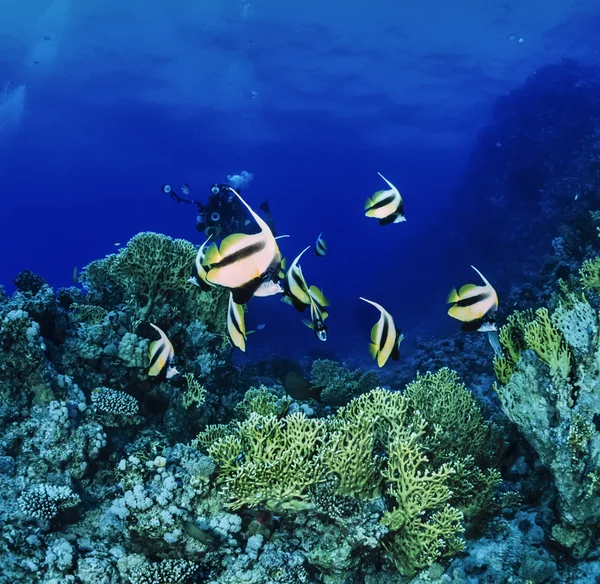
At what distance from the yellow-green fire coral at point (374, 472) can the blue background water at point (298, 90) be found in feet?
49.4

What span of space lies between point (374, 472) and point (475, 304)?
1.56m

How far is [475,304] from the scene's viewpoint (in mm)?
3318

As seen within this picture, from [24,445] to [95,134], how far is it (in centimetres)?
5973

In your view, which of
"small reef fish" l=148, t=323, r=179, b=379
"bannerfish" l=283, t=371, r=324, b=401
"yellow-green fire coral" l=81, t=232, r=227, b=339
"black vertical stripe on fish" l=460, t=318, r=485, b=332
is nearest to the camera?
"black vertical stripe on fish" l=460, t=318, r=485, b=332

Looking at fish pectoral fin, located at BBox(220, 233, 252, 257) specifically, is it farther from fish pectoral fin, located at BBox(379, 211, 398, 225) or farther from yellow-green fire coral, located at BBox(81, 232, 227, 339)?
yellow-green fire coral, located at BBox(81, 232, 227, 339)

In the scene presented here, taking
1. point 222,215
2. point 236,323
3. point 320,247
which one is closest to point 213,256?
point 236,323

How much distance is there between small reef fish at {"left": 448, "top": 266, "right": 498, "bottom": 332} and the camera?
10.8ft

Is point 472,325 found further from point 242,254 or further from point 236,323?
point 242,254

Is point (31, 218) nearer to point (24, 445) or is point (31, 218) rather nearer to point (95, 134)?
point (95, 134)

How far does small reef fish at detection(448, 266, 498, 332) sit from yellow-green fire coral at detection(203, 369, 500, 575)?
0.98 metres

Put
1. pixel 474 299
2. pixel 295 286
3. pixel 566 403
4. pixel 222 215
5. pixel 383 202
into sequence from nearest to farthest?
1. pixel 295 286
2. pixel 474 299
3. pixel 566 403
4. pixel 383 202
5. pixel 222 215

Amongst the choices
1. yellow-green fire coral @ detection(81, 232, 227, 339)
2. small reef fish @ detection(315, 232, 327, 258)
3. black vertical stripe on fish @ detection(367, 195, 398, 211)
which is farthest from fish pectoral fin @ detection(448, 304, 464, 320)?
yellow-green fire coral @ detection(81, 232, 227, 339)

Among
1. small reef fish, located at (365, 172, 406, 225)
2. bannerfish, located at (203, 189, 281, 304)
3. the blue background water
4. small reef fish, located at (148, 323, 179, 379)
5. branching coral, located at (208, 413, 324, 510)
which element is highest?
bannerfish, located at (203, 189, 281, 304)

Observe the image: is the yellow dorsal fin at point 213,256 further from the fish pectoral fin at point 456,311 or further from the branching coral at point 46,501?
the branching coral at point 46,501
